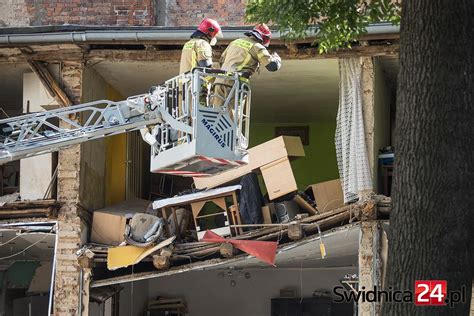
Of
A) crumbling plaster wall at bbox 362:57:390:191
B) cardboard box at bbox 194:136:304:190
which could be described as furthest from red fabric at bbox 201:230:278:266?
crumbling plaster wall at bbox 362:57:390:191

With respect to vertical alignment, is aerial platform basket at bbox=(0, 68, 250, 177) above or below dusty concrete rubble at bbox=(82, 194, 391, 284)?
above

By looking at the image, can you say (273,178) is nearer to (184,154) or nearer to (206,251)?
(206,251)

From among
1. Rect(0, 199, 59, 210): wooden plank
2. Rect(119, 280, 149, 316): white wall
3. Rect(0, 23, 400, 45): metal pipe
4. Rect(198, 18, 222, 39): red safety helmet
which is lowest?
Rect(119, 280, 149, 316): white wall

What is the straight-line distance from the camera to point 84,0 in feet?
58.8

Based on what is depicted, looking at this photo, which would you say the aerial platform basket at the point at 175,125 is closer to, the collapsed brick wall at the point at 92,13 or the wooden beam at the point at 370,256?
the wooden beam at the point at 370,256

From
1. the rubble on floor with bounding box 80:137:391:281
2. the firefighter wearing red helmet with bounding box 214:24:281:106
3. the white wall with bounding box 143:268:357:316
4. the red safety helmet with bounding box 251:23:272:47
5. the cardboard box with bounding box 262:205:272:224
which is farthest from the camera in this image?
the white wall with bounding box 143:268:357:316

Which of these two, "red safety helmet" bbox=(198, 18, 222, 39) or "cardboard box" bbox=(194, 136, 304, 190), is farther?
"cardboard box" bbox=(194, 136, 304, 190)

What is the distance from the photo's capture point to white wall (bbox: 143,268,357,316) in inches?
760

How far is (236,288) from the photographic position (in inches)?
775

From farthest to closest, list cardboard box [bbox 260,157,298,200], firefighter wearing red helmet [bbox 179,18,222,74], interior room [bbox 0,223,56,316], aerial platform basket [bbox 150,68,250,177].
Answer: interior room [bbox 0,223,56,316] < cardboard box [bbox 260,157,298,200] < firefighter wearing red helmet [bbox 179,18,222,74] < aerial platform basket [bbox 150,68,250,177]

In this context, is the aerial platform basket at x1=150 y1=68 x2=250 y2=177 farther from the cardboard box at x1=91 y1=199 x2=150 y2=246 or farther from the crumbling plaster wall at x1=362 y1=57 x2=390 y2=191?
the cardboard box at x1=91 y1=199 x2=150 y2=246

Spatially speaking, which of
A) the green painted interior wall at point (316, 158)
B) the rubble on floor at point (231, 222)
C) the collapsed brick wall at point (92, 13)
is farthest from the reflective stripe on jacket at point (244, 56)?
the green painted interior wall at point (316, 158)

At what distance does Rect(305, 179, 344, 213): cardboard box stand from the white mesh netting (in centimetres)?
41

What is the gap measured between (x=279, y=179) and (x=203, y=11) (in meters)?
3.50
